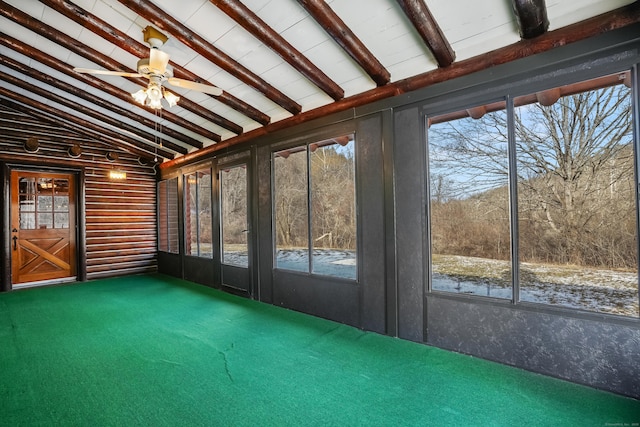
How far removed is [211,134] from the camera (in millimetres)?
6020

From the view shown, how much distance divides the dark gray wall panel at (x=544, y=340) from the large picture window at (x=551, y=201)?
10.7ft

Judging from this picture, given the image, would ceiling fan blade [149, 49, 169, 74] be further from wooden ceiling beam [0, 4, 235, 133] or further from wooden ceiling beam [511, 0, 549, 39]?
wooden ceiling beam [511, 0, 549, 39]

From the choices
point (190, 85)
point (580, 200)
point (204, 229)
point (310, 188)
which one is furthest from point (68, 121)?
point (580, 200)

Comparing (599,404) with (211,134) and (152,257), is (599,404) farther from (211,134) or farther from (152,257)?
(152,257)

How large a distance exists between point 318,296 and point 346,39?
126 inches

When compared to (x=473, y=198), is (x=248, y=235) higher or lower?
lower

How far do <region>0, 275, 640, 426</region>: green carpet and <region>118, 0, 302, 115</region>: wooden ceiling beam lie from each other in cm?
312

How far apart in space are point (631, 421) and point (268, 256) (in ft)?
14.0

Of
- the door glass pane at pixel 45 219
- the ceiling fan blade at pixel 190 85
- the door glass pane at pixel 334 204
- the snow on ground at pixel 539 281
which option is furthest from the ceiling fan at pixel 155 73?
the door glass pane at pixel 334 204

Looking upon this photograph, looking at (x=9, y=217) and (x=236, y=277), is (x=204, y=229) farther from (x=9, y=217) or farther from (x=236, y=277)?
(x=9, y=217)

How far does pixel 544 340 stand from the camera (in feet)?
8.63

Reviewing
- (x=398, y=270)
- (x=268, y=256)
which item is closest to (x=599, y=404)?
(x=398, y=270)

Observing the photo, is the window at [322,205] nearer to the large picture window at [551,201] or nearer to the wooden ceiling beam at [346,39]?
the large picture window at [551,201]

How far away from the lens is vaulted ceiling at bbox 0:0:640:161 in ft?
8.46
